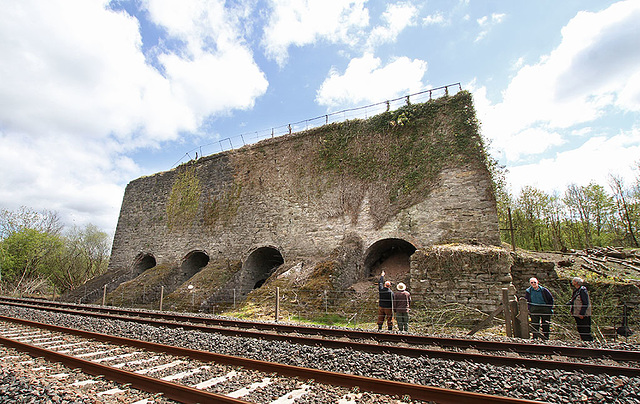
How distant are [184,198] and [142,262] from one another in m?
5.72

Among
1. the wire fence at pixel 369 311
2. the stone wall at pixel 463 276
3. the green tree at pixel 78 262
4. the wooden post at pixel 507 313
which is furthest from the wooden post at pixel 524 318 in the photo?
the green tree at pixel 78 262

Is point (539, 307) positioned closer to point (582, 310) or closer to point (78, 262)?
point (582, 310)

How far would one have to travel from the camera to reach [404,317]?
324 inches

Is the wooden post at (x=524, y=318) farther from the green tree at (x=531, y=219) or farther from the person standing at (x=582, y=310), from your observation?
the green tree at (x=531, y=219)

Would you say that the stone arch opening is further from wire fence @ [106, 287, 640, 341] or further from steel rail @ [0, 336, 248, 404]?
steel rail @ [0, 336, 248, 404]

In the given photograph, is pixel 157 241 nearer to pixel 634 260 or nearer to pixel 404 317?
pixel 404 317

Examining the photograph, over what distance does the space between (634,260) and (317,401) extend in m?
15.0

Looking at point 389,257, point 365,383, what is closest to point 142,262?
point 389,257

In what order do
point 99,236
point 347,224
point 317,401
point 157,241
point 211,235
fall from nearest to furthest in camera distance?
point 317,401, point 347,224, point 211,235, point 157,241, point 99,236

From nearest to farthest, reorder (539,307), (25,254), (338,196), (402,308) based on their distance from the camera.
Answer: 1. (539,307)
2. (402,308)
3. (338,196)
4. (25,254)

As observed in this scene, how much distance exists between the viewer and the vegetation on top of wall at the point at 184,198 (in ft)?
67.9

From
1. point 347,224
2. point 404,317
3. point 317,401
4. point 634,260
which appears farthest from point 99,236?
point 634,260

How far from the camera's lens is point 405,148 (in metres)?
14.6

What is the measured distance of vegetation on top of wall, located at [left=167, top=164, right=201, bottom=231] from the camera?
20703mm
